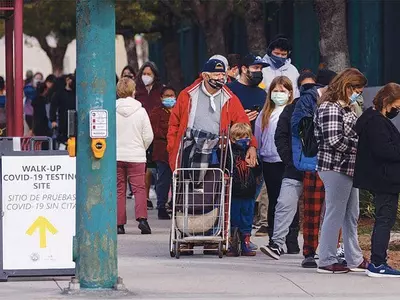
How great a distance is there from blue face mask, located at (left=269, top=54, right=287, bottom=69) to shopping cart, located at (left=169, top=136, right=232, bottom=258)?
2.42 metres

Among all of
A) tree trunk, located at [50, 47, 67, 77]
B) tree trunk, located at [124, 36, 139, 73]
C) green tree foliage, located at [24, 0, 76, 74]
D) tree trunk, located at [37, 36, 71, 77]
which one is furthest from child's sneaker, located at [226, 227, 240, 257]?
tree trunk, located at [50, 47, 67, 77]

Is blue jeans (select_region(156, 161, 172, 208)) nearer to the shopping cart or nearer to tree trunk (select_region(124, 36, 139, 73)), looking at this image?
the shopping cart

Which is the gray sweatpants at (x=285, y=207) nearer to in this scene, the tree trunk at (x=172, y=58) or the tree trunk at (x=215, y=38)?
the tree trunk at (x=215, y=38)

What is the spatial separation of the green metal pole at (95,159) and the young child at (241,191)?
2.91 metres

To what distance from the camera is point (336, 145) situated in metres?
11.1

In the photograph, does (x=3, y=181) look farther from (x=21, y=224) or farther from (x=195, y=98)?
(x=195, y=98)

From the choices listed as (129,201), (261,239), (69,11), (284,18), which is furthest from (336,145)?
(69,11)

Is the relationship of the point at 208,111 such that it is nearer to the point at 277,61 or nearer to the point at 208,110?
the point at 208,110

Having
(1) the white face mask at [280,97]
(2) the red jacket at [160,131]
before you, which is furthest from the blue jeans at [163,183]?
(1) the white face mask at [280,97]

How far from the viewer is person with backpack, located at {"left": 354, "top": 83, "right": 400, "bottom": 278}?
35.9ft

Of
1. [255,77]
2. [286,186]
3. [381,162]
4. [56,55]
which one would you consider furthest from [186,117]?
[56,55]

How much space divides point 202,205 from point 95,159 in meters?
2.79

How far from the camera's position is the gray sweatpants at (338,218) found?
36.8 ft

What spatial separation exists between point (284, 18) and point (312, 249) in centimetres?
1555
